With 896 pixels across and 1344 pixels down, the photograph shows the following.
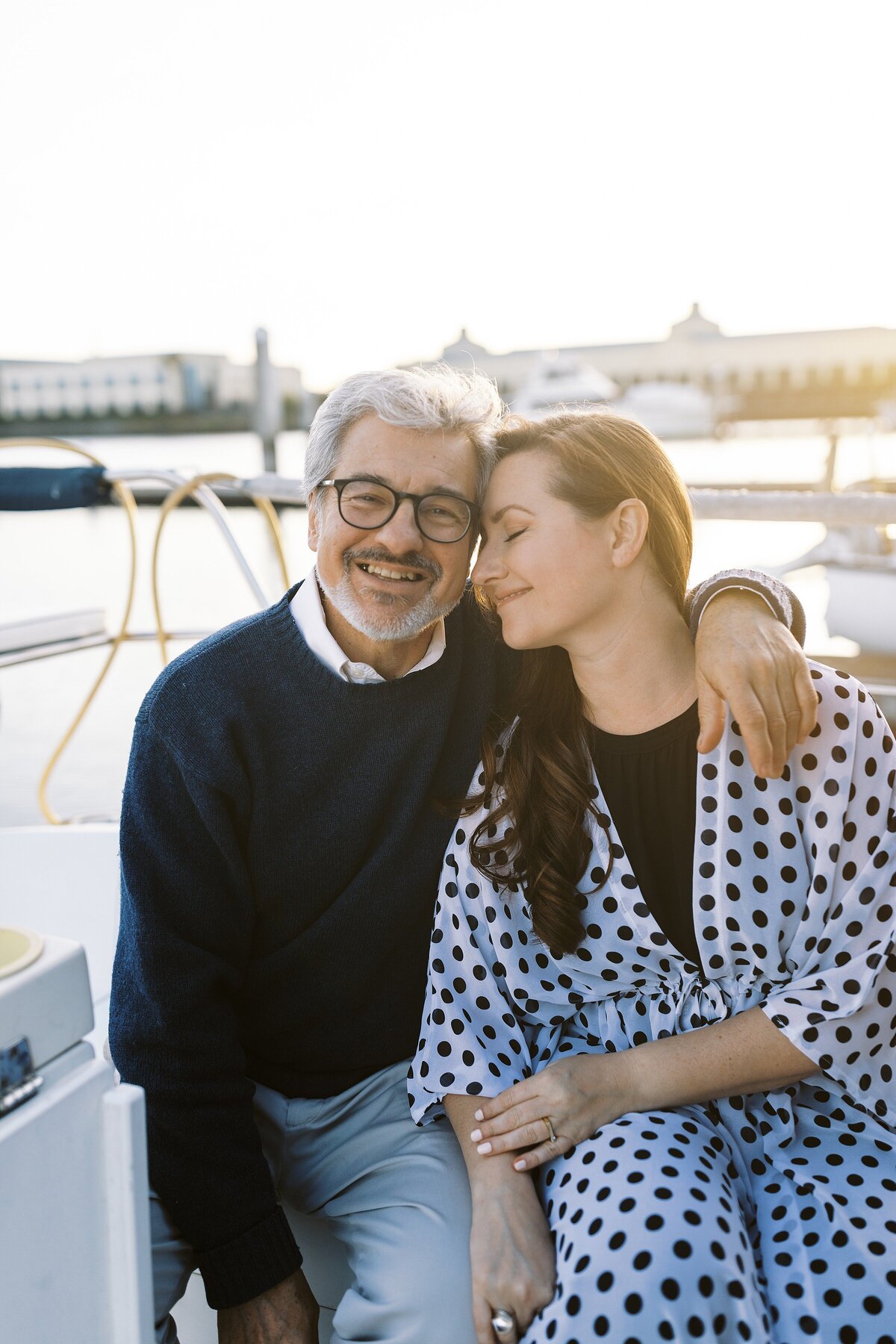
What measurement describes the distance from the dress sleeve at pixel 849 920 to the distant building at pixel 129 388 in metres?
23.7

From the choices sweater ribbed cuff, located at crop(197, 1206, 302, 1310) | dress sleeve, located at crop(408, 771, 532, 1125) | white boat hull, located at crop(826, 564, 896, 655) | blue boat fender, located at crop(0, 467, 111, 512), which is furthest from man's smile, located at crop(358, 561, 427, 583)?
white boat hull, located at crop(826, 564, 896, 655)

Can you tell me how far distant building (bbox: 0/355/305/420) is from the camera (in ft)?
83.1

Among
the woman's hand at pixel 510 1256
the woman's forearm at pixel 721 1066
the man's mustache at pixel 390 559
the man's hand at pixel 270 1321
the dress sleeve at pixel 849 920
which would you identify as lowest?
the man's hand at pixel 270 1321

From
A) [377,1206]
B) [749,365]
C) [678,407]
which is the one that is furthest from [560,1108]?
[749,365]

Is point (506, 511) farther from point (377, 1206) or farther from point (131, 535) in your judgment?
point (131, 535)

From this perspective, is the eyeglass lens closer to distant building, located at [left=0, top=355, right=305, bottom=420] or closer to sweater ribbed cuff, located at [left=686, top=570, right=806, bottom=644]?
sweater ribbed cuff, located at [left=686, top=570, right=806, bottom=644]

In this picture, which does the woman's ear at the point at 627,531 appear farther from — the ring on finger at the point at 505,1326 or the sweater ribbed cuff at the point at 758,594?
the ring on finger at the point at 505,1326

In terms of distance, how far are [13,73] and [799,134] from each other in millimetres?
9231

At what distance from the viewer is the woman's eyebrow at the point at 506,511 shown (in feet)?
4.26

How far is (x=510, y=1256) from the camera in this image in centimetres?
106

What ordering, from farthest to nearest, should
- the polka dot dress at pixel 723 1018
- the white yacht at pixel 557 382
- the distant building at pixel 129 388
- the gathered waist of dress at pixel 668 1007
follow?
the white yacht at pixel 557 382
the distant building at pixel 129 388
the gathered waist of dress at pixel 668 1007
the polka dot dress at pixel 723 1018

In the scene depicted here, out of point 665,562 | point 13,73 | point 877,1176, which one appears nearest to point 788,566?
point 665,562

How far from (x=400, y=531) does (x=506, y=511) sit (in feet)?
0.47

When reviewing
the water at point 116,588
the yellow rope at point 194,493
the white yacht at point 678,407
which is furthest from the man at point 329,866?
the white yacht at point 678,407
